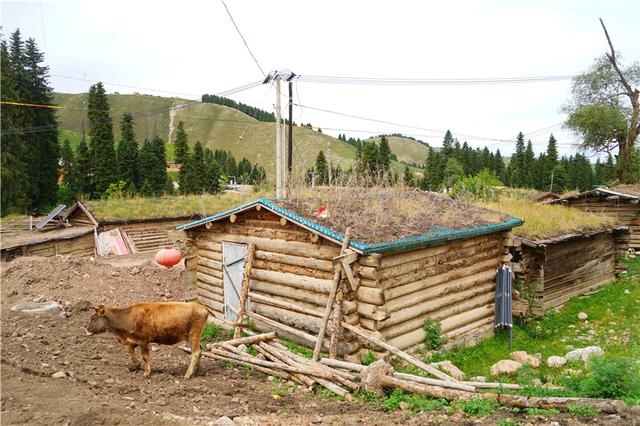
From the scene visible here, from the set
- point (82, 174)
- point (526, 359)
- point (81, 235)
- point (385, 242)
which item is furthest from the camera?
point (82, 174)

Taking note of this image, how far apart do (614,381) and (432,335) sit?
4667mm

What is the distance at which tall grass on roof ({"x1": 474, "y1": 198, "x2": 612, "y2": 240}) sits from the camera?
1558 cm

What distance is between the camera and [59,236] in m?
24.4

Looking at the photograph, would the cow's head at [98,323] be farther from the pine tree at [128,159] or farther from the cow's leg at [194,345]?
the pine tree at [128,159]

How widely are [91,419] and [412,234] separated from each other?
7019mm

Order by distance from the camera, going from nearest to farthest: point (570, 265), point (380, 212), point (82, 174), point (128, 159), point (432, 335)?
point (432, 335) < point (380, 212) < point (570, 265) < point (82, 174) < point (128, 159)

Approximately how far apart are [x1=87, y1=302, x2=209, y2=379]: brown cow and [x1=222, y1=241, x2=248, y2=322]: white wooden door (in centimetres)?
348

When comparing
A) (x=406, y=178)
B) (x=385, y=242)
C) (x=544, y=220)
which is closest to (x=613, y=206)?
(x=544, y=220)

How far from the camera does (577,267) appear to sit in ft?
57.7

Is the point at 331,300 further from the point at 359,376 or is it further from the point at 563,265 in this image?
the point at 563,265

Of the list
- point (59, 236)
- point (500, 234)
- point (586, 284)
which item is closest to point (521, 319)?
point (500, 234)

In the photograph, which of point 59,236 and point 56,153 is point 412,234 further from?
point 56,153

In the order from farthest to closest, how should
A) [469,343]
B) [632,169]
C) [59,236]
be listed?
[632,169]
[59,236]
[469,343]

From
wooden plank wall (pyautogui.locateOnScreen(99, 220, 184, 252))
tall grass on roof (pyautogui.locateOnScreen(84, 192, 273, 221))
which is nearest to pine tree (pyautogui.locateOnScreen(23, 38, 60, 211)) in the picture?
tall grass on roof (pyautogui.locateOnScreen(84, 192, 273, 221))
